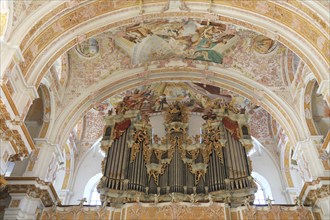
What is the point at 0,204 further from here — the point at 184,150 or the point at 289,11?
the point at 289,11

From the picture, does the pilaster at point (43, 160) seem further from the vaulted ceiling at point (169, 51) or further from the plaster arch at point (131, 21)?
the plaster arch at point (131, 21)

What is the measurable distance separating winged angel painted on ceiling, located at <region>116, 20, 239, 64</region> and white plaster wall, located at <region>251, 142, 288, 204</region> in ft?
15.6

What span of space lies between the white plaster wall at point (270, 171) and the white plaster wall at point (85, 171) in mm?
6682

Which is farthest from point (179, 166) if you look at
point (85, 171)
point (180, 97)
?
point (85, 171)

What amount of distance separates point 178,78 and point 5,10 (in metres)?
Result: 7.13

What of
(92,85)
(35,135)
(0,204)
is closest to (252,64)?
(92,85)

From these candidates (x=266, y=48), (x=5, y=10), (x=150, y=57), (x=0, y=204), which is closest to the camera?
(x=5, y=10)

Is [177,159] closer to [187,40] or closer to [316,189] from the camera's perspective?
[187,40]

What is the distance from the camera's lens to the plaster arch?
9270 mm

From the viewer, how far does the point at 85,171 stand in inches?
592

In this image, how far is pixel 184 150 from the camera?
42.6 ft

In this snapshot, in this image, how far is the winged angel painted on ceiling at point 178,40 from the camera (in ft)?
39.1

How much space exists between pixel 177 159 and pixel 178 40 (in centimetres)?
423

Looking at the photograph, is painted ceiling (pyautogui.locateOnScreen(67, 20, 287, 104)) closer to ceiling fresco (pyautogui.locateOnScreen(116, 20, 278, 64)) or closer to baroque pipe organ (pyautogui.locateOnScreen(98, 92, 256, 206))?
ceiling fresco (pyautogui.locateOnScreen(116, 20, 278, 64))
